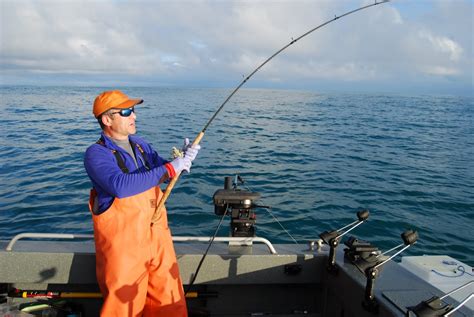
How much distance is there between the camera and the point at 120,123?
254cm

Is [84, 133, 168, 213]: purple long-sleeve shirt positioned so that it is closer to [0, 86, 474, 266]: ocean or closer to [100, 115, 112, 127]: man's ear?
[100, 115, 112, 127]: man's ear

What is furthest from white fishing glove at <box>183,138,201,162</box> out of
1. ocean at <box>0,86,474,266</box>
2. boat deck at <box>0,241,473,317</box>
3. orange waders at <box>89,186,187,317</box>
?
ocean at <box>0,86,474,266</box>

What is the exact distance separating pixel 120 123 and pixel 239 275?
64.9 inches

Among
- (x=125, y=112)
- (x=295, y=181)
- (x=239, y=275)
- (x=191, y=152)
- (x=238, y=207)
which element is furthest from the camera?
(x=295, y=181)

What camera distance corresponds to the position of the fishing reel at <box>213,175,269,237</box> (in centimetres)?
320

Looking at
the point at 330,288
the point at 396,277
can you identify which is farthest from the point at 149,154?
the point at 396,277

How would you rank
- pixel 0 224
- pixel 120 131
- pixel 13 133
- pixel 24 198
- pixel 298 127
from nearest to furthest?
1. pixel 120 131
2. pixel 0 224
3. pixel 24 198
4. pixel 13 133
5. pixel 298 127

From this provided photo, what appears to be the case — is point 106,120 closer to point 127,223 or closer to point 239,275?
point 127,223

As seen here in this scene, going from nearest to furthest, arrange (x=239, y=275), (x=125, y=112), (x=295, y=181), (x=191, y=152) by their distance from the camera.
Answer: (x=125, y=112), (x=191, y=152), (x=239, y=275), (x=295, y=181)

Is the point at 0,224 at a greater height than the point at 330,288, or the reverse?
the point at 330,288

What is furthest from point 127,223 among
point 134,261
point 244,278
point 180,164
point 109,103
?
point 244,278

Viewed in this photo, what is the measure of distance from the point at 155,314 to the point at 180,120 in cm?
1983

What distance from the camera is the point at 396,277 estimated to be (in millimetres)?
2773

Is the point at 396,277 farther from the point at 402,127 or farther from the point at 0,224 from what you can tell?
the point at 402,127
